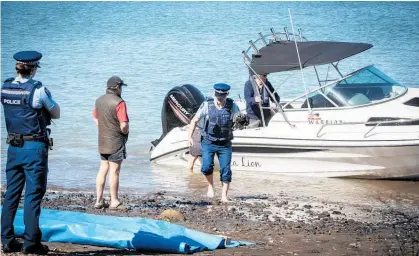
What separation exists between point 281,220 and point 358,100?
4491 mm

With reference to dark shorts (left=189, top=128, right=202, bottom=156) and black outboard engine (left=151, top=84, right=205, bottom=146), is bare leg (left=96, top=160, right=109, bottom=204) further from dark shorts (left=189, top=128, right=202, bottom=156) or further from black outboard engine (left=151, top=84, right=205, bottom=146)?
black outboard engine (left=151, top=84, right=205, bottom=146)

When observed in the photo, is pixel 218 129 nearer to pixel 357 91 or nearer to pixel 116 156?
pixel 116 156

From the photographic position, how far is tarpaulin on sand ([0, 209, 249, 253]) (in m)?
9.05

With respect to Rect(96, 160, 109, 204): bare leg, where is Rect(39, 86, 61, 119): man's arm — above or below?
above

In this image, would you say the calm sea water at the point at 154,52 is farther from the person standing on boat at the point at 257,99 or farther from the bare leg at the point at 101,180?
the bare leg at the point at 101,180

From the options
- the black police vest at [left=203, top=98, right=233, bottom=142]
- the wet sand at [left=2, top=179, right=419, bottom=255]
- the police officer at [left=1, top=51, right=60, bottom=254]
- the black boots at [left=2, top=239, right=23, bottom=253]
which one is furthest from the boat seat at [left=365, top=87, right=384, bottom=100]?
the black boots at [left=2, top=239, right=23, bottom=253]

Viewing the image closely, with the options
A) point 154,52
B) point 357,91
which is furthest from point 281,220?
point 154,52

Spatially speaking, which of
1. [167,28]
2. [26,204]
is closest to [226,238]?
[26,204]

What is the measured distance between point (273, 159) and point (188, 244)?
6456 mm

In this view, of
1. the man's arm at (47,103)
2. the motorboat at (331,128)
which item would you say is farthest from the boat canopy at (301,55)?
the man's arm at (47,103)

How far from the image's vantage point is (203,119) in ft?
39.8

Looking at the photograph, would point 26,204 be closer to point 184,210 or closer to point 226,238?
point 226,238

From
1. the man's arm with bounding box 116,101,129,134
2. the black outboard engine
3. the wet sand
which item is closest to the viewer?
the wet sand

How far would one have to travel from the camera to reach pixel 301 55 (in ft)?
52.2
